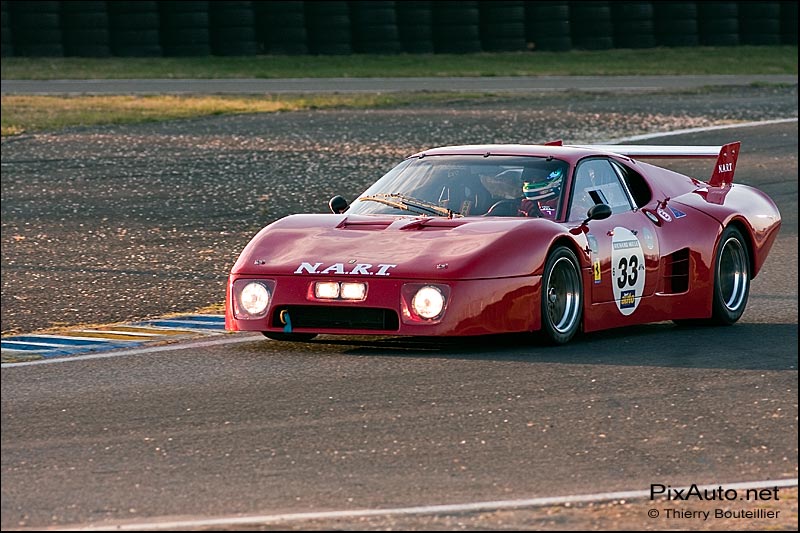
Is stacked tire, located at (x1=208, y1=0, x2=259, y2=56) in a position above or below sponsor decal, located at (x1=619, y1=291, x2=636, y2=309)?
above

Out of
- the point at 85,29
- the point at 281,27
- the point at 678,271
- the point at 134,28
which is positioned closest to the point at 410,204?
the point at 678,271

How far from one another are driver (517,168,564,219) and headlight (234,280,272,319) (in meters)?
1.52

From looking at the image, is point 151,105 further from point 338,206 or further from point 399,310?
point 399,310

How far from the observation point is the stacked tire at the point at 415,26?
3075cm

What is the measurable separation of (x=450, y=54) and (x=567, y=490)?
88.3 ft

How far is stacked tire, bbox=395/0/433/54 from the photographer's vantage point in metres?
30.8

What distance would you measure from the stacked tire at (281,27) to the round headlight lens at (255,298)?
22.4m

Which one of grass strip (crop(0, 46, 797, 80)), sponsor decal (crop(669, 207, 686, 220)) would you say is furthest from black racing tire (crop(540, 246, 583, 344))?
grass strip (crop(0, 46, 797, 80))

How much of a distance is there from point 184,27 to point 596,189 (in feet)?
73.3

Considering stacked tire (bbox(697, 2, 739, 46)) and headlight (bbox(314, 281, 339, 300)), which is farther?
stacked tire (bbox(697, 2, 739, 46))

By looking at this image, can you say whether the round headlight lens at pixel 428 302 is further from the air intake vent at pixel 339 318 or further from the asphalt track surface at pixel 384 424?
the asphalt track surface at pixel 384 424

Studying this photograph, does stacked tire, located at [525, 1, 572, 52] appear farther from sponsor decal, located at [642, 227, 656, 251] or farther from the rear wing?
sponsor decal, located at [642, 227, 656, 251]

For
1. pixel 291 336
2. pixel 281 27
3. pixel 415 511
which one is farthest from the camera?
pixel 281 27

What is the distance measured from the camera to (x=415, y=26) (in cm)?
3123
